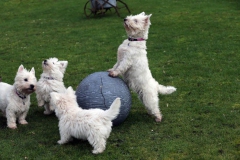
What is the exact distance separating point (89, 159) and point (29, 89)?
2.28 metres

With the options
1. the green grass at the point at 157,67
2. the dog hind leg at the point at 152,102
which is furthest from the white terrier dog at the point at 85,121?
the dog hind leg at the point at 152,102

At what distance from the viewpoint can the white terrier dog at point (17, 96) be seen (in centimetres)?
801

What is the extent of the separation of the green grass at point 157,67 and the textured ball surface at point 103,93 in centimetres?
48

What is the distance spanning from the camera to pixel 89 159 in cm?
655

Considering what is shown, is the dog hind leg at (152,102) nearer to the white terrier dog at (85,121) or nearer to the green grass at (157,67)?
the green grass at (157,67)

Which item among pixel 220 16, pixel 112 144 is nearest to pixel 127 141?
pixel 112 144

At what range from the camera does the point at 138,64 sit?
26.1 ft

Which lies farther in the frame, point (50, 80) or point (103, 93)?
point (50, 80)

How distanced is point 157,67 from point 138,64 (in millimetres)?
4225

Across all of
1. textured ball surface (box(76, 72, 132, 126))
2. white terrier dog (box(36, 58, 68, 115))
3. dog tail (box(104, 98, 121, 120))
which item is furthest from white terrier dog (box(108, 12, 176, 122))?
dog tail (box(104, 98, 121, 120))

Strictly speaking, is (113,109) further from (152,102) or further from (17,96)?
(17,96)

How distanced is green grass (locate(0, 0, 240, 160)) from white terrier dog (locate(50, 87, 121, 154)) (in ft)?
0.83


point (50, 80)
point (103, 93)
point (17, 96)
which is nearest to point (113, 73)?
point (103, 93)

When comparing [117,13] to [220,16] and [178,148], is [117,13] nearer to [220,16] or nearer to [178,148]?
[220,16]
